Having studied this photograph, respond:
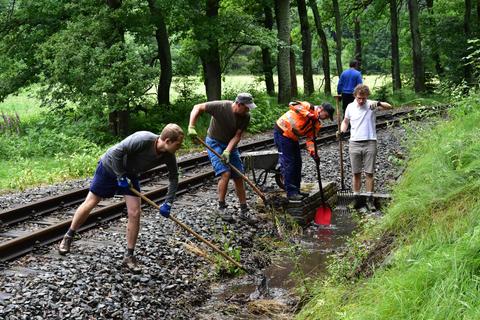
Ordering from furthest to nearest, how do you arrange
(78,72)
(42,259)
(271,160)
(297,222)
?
1. (78,72)
2. (271,160)
3. (297,222)
4. (42,259)

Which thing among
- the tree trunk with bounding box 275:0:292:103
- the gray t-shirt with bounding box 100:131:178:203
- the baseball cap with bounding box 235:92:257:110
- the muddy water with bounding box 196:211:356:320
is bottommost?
the muddy water with bounding box 196:211:356:320

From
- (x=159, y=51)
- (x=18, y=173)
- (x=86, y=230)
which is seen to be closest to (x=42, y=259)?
(x=86, y=230)

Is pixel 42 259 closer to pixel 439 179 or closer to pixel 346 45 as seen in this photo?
pixel 439 179

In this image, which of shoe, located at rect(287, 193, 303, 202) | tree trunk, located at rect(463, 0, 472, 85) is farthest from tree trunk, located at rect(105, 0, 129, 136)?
tree trunk, located at rect(463, 0, 472, 85)

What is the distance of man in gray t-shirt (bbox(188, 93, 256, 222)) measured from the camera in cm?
857

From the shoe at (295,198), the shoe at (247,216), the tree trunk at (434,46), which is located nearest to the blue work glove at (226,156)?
the shoe at (247,216)

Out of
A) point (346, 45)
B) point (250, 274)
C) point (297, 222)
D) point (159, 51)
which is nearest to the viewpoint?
point (250, 274)

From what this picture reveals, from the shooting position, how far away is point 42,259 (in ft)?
22.6

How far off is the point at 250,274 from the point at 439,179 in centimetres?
263

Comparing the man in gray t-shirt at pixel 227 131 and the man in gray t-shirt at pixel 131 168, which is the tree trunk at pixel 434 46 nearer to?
the man in gray t-shirt at pixel 227 131

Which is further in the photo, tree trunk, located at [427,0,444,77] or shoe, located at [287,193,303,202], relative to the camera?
tree trunk, located at [427,0,444,77]

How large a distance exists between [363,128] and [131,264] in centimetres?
448

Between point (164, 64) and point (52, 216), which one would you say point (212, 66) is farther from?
point (52, 216)

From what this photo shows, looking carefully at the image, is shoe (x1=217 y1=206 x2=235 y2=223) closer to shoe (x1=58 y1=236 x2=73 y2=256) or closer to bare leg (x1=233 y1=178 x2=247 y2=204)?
bare leg (x1=233 y1=178 x2=247 y2=204)
